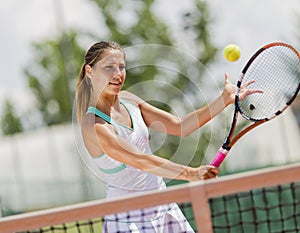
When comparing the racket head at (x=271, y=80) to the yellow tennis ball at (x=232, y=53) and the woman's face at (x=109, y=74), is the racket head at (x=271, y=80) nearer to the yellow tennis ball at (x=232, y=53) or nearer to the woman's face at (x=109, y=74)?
the yellow tennis ball at (x=232, y=53)

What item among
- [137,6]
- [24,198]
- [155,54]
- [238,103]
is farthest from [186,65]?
[238,103]

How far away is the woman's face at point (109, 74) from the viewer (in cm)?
345

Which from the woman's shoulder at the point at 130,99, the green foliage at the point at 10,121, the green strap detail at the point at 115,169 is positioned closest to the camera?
the green strap detail at the point at 115,169

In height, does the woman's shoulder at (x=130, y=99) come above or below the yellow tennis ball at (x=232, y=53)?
below

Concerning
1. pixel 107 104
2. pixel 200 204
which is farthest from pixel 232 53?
pixel 200 204

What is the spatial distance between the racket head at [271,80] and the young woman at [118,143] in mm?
570

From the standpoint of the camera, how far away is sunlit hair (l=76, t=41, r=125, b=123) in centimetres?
351

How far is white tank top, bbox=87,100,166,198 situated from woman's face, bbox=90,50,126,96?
88 mm

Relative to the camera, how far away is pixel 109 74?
347 cm

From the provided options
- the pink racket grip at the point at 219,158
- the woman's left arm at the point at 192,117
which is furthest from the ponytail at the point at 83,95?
the pink racket grip at the point at 219,158

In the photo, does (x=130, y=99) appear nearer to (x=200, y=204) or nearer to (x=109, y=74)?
(x=109, y=74)

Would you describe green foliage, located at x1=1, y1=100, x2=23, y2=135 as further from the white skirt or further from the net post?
the net post

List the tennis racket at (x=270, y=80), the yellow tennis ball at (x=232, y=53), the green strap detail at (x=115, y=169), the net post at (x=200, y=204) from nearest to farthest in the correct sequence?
the net post at (x=200, y=204), the green strap detail at (x=115, y=169), the tennis racket at (x=270, y=80), the yellow tennis ball at (x=232, y=53)

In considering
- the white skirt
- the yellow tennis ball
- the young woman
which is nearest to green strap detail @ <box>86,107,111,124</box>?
the young woman
